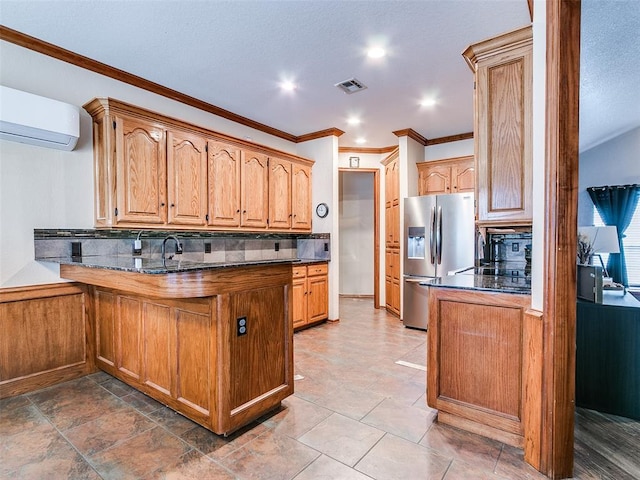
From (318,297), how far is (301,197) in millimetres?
1422

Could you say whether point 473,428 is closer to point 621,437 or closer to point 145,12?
point 621,437

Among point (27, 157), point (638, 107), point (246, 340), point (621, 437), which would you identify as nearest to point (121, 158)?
point (27, 157)

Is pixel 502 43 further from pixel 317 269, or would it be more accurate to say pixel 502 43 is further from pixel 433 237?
pixel 317 269

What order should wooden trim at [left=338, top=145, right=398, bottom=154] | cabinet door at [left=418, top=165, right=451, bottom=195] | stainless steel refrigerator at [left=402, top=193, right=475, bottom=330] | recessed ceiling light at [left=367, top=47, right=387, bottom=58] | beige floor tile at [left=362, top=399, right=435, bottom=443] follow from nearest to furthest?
beige floor tile at [left=362, top=399, right=435, bottom=443]
recessed ceiling light at [left=367, top=47, right=387, bottom=58]
stainless steel refrigerator at [left=402, top=193, right=475, bottom=330]
cabinet door at [left=418, top=165, right=451, bottom=195]
wooden trim at [left=338, top=145, right=398, bottom=154]

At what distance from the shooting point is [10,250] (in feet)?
8.16

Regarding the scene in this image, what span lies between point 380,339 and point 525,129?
8.76 feet

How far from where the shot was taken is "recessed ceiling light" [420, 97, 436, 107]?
3.58m

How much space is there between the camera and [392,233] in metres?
5.21

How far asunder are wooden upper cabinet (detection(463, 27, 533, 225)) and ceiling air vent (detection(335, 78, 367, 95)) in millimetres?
1138

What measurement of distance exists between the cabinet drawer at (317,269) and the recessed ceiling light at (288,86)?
2146 millimetres

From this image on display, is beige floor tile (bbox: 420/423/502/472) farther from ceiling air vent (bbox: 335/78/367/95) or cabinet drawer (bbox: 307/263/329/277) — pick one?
ceiling air vent (bbox: 335/78/367/95)

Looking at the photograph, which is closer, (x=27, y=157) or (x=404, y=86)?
(x=27, y=157)

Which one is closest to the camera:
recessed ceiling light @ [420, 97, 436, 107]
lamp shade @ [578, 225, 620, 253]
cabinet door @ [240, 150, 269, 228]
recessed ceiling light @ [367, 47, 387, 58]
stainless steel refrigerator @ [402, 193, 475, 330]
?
recessed ceiling light @ [367, 47, 387, 58]

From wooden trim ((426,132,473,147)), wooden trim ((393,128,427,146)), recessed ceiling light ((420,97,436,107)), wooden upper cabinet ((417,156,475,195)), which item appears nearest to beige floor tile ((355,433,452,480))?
recessed ceiling light ((420,97,436,107))
